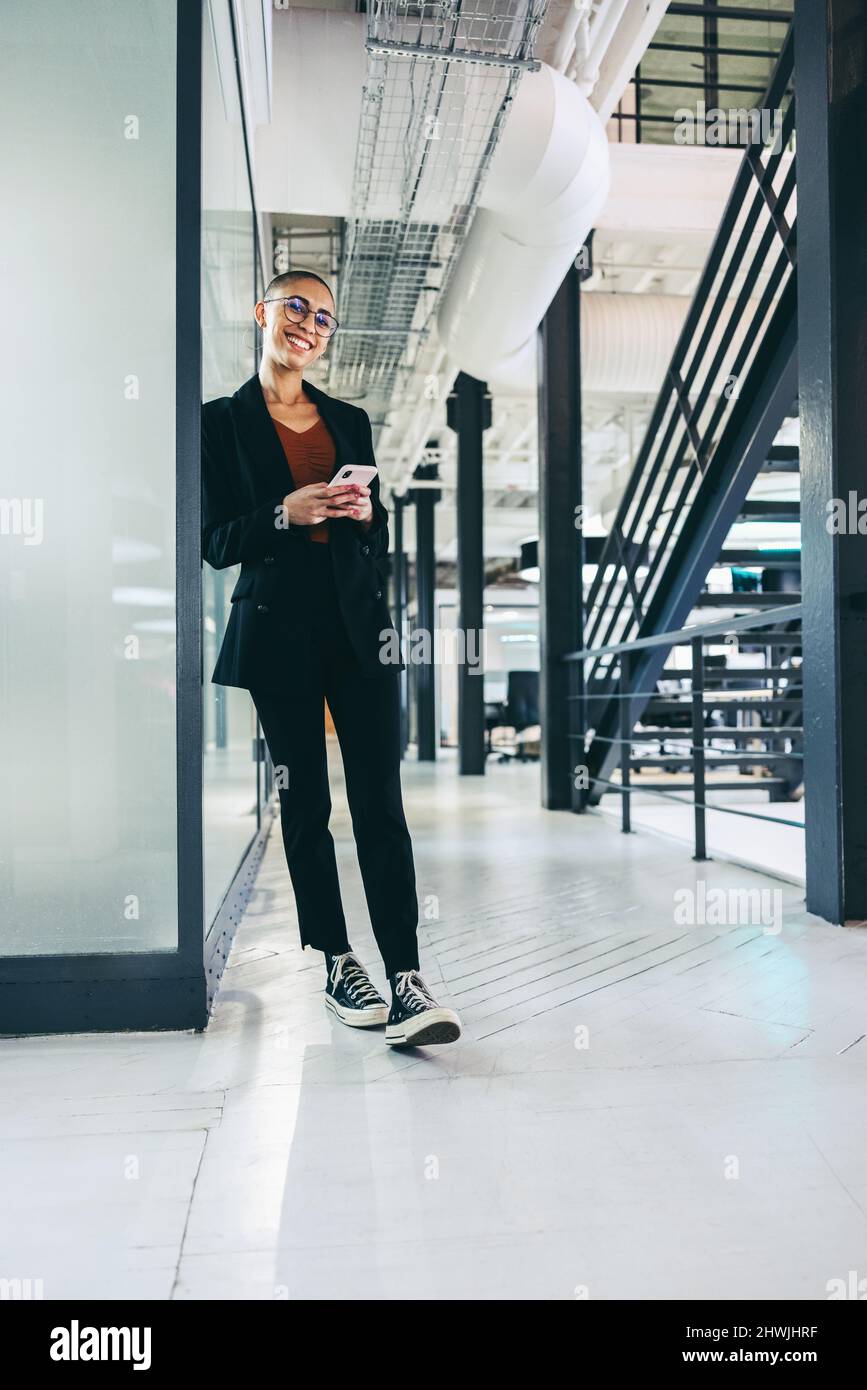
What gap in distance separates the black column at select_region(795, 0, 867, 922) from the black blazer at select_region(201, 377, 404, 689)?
1467 mm

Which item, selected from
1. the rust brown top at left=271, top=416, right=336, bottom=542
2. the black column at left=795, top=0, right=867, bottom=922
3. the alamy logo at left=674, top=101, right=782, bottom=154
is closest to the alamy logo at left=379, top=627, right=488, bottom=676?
the rust brown top at left=271, top=416, right=336, bottom=542

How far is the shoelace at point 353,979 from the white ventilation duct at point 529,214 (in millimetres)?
3260

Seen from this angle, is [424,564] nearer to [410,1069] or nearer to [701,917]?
[701,917]

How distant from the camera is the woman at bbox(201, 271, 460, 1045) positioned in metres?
1.78

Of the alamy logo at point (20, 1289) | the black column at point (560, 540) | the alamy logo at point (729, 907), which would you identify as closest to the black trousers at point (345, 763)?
the alamy logo at point (20, 1289)

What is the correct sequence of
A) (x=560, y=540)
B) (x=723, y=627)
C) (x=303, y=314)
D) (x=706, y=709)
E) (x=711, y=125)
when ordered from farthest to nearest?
(x=711, y=125) → (x=560, y=540) → (x=706, y=709) → (x=723, y=627) → (x=303, y=314)

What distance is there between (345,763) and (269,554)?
1.33 ft

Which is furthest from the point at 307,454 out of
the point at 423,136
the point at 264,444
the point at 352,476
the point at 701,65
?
the point at 701,65

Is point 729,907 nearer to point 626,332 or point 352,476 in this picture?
point 352,476

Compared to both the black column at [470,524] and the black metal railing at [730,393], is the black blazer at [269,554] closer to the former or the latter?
the black metal railing at [730,393]

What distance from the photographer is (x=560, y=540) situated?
583cm

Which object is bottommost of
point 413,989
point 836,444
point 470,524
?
point 413,989
